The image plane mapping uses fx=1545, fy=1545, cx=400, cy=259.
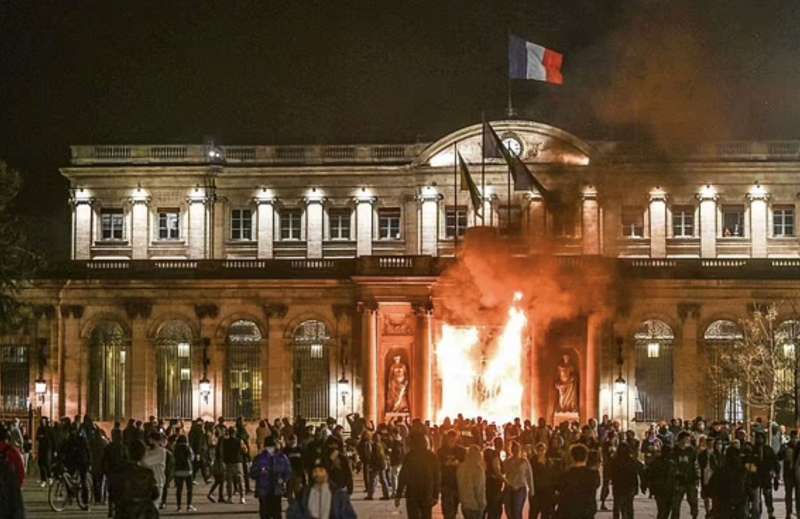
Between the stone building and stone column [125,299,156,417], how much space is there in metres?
0.07

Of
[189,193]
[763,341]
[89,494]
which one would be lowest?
[89,494]

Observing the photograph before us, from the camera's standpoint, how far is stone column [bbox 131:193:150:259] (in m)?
66.4

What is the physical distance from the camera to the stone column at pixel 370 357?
56.8m

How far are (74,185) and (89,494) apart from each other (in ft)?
110

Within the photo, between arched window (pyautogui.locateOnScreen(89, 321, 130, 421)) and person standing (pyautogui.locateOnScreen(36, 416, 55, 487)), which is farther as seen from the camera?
arched window (pyautogui.locateOnScreen(89, 321, 130, 421))

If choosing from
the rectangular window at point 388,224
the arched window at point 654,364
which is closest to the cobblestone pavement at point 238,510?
the arched window at point 654,364

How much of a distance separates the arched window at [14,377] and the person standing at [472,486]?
40.7 meters

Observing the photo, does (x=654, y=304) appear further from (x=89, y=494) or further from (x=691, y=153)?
(x=89, y=494)

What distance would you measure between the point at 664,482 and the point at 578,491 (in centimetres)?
718

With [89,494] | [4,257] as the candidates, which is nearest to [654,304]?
[4,257]

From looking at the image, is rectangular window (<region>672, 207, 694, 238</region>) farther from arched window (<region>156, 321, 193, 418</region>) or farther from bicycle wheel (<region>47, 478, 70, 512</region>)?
bicycle wheel (<region>47, 478, 70, 512</region>)

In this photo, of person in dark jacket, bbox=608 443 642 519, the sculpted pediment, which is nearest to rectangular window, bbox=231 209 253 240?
the sculpted pediment

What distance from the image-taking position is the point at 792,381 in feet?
186

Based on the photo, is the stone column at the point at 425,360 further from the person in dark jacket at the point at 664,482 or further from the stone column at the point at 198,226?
the person in dark jacket at the point at 664,482
